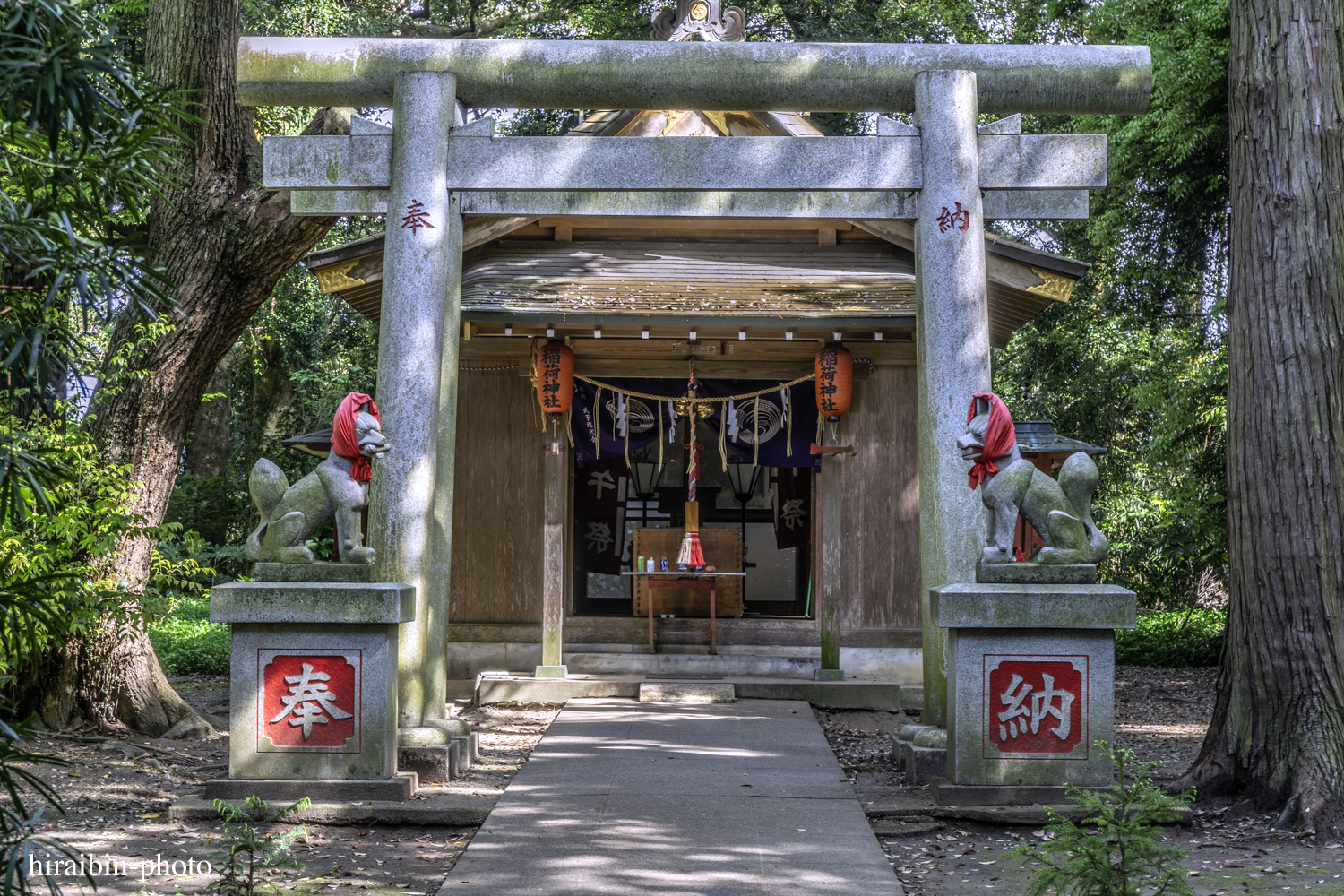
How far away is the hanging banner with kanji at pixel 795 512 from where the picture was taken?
44.7 ft

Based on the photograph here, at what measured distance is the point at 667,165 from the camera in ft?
23.8

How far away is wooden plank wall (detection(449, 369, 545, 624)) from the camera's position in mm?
11250

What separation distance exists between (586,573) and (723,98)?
7.74m

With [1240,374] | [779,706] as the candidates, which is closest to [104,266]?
[1240,374]

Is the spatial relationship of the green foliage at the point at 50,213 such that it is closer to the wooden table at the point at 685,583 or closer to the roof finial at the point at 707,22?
the wooden table at the point at 685,583

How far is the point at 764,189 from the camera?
7234 millimetres

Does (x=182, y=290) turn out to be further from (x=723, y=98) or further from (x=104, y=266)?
(x=104, y=266)

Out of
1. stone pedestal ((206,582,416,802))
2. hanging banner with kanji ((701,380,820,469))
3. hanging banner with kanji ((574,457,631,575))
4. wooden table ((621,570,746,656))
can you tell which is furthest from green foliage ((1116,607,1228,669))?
stone pedestal ((206,582,416,802))

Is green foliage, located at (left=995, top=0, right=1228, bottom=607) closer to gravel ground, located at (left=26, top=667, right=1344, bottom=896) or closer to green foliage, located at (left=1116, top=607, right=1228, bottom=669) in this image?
green foliage, located at (left=1116, top=607, right=1228, bottom=669)

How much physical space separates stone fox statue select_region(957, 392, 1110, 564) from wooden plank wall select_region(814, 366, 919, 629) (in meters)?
4.82

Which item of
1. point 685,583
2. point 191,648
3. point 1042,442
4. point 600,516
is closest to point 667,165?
point 1042,442

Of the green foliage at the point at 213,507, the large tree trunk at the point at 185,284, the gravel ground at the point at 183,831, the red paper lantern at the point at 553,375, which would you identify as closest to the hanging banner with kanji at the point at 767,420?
the red paper lantern at the point at 553,375

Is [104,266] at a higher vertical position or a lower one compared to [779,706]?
higher

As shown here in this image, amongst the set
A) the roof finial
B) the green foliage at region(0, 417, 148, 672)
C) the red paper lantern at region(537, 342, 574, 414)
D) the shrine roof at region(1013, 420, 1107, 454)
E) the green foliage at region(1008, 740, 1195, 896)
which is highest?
the roof finial
